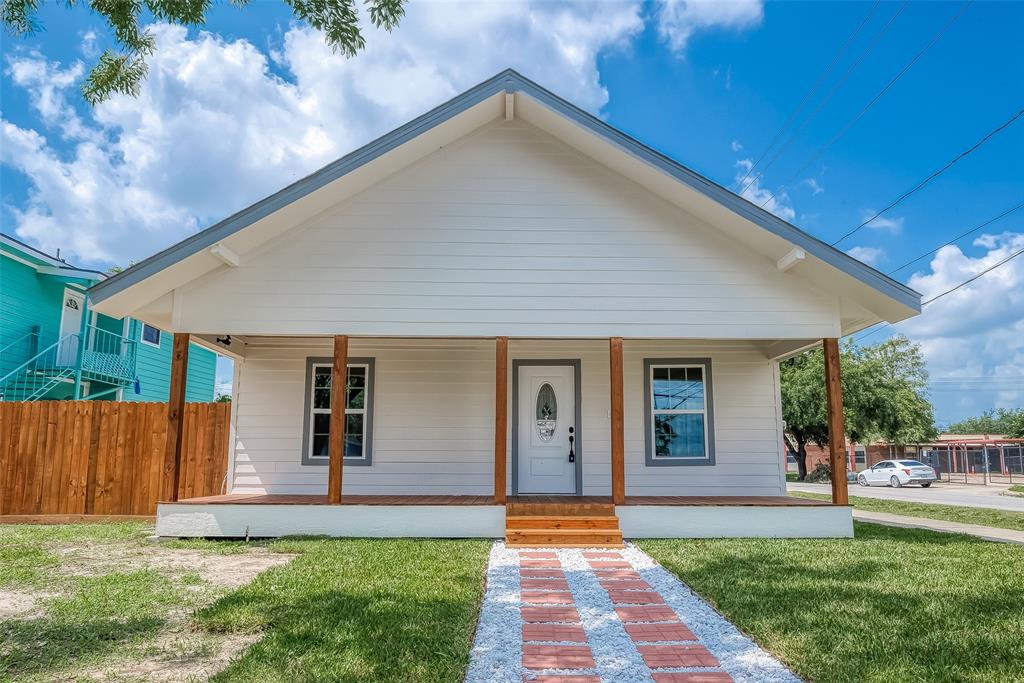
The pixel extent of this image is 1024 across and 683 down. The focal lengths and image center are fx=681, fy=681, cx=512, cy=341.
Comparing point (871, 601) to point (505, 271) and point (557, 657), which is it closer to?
point (557, 657)

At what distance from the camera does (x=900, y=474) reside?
2695 centimetres

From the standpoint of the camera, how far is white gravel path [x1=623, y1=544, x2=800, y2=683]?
11.6ft

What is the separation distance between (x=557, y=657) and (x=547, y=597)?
1.50 m

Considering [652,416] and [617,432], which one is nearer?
[617,432]

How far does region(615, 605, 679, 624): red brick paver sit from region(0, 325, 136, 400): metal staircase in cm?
1256

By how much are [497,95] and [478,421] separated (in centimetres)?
456

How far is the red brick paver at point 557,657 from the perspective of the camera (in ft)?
12.1

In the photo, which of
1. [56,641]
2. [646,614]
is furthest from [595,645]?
[56,641]

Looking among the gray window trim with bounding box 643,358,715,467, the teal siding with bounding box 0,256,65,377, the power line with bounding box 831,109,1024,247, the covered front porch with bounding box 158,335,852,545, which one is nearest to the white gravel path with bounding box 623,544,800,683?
the covered front porch with bounding box 158,335,852,545

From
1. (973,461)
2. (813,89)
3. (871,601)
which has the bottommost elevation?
(871,601)

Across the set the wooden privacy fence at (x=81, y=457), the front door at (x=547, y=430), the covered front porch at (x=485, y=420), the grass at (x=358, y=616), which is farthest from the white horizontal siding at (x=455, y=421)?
the grass at (x=358, y=616)

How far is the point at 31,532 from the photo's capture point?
8656 mm

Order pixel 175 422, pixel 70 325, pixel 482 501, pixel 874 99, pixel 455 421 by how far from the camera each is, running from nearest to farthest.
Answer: pixel 175 422 < pixel 482 501 < pixel 455 421 < pixel 70 325 < pixel 874 99

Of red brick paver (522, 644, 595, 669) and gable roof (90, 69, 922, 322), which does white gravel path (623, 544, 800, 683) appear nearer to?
red brick paver (522, 644, 595, 669)
